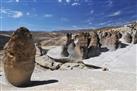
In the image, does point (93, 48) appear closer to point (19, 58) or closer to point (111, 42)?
point (111, 42)

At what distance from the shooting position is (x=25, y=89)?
12.2m

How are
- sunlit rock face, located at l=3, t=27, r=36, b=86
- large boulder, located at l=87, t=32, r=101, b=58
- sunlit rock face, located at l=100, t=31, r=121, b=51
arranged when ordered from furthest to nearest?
sunlit rock face, located at l=100, t=31, r=121, b=51 → large boulder, located at l=87, t=32, r=101, b=58 → sunlit rock face, located at l=3, t=27, r=36, b=86

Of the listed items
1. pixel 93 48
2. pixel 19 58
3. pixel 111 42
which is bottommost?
pixel 93 48

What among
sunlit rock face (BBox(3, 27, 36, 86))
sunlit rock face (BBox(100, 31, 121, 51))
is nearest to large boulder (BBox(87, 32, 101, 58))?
sunlit rock face (BBox(100, 31, 121, 51))

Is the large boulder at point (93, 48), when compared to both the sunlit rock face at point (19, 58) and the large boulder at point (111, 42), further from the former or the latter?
the sunlit rock face at point (19, 58)

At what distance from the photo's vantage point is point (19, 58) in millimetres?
12859

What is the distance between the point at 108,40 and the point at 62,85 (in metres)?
27.7

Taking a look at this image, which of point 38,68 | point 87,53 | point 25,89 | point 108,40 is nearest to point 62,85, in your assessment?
point 25,89

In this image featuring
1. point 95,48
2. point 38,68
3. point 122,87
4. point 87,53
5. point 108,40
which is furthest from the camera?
point 108,40

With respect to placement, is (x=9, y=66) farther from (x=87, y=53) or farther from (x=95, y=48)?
(x=95, y=48)

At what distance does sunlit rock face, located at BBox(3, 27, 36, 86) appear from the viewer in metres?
12.9

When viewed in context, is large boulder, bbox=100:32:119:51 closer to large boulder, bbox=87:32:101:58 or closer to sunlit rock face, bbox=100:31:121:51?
sunlit rock face, bbox=100:31:121:51

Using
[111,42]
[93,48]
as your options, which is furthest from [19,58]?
[111,42]

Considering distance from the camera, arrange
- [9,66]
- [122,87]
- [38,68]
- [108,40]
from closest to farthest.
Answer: [122,87] < [9,66] < [38,68] < [108,40]
